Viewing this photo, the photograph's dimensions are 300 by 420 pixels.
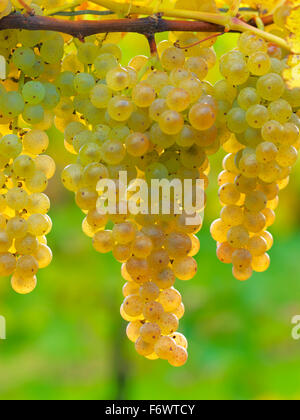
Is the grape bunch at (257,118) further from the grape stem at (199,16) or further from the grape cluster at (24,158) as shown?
the grape cluster at (24,158)

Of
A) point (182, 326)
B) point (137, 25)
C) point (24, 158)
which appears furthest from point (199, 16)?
point (182, 326)

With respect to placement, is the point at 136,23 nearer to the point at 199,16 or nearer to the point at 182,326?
the point at 199,16

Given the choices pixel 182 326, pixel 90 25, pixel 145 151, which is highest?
pixel 182 326

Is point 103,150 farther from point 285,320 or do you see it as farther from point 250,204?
point 285,320

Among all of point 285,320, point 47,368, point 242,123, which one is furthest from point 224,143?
point 47,368

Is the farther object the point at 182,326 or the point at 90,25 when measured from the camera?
the point at 182,326

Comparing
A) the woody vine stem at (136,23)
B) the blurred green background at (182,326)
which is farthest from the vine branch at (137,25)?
the blurred green background at (182,326)

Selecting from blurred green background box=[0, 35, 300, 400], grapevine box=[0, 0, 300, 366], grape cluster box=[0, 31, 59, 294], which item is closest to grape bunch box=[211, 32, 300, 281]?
grapevine box=[0, 0, 300, 366]
